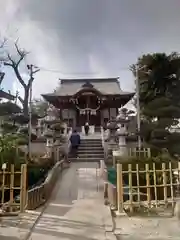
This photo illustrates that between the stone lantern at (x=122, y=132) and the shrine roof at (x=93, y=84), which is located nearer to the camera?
the stone lantern at (x=122, y=132)

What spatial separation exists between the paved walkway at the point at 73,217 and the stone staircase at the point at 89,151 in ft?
21.3

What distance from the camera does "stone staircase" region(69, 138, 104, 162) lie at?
17825 millimetres

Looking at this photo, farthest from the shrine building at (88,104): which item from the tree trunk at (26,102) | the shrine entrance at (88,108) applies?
the tree trunk at (26,102)

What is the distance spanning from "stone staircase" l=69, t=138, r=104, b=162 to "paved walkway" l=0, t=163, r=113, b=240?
6.48 m

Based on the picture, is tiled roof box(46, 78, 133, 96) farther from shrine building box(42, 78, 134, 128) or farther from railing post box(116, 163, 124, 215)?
railing post box(116, 163, 124, 215)

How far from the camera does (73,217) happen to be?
660cm

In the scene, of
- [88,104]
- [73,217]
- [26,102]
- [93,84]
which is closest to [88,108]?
[88,104]

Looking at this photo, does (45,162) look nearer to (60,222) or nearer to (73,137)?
(73,137)

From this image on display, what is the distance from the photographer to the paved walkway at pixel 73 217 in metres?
5.25

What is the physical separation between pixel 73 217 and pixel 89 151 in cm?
1255

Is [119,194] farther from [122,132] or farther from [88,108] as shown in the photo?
[88,108]

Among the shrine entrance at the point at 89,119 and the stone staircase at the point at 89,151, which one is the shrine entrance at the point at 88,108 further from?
the stone staircase at the point at 89,151

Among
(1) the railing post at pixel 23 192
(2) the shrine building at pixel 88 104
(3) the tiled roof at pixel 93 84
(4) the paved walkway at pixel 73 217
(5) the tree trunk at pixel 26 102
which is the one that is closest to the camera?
(4) the paved walkway at pixel 73 217

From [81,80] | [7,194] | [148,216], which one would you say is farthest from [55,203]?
[81,80]
